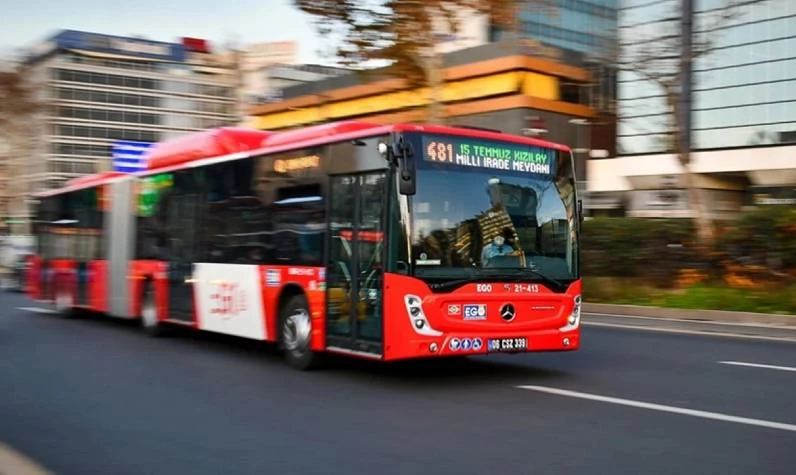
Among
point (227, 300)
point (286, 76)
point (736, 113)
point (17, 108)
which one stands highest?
point (286, 76)

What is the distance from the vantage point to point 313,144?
1098 cm

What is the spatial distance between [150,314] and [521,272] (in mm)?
7829

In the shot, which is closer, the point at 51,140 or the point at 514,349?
the point at 514,349

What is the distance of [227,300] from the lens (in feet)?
41.7

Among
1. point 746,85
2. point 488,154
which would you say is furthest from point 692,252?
point 746,85

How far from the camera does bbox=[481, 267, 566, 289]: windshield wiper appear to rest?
972 centimetres

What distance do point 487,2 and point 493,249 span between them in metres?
14.9

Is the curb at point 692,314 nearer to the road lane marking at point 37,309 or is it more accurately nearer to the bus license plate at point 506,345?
the bus license plate at point 506,345

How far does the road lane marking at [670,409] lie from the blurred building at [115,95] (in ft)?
343

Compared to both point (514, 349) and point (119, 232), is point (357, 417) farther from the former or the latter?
point (119, 232)

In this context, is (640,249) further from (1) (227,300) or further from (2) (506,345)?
(2) (506,345)

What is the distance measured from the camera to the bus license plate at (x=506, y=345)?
9.68 m

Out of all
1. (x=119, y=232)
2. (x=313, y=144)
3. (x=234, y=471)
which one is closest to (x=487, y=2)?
(x=119, y=232)

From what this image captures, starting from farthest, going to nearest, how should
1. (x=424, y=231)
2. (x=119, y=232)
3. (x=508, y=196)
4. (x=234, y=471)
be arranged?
(x=119, y=232) < (x=508, y=196) < (x=424, y=231) < (x=234, y=471)
